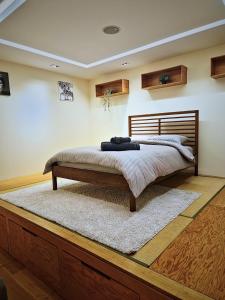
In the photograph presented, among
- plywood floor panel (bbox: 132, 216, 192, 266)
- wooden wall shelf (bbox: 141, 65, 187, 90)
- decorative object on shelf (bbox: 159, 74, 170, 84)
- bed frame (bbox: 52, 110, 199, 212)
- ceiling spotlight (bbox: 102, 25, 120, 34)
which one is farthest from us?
decorative object on shelf (bbox: 159, 74, 170, 84)

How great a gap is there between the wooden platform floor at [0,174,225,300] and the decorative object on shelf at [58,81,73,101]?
115 inches

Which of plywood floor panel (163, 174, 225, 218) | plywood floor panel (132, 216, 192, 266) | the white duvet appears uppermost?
the white duvet

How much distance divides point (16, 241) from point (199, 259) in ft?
5.26

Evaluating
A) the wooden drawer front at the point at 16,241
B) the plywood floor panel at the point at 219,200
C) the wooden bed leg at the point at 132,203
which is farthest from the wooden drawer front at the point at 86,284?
the plywood floor panel at the point at 219,200

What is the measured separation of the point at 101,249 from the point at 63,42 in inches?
112

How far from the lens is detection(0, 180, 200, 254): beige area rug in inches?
62.7

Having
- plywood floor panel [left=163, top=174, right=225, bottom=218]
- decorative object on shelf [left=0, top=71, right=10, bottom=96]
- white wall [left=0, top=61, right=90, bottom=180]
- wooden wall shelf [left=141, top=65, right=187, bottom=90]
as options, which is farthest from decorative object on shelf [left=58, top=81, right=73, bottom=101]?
plywood floor panel [left=163, top=174, right=225, bottom=218]

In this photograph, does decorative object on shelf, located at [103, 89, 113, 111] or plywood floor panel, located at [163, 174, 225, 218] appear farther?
decorative object on shelf, located at [103, 89, 113, 111]

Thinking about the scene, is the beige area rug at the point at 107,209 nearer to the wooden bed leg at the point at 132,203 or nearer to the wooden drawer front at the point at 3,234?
the wooden bed leg at the point at 132,203

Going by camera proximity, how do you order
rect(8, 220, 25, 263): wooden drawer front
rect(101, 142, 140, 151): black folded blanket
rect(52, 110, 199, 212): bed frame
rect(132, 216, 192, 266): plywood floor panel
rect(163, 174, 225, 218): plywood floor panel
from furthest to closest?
1. rect(101, 142, 140, 151): black folded blanket
2. rect(52, 110, 199, 212): bed frame
3. rect(163, 174, 225, 218): plywood floor panel
4. rect(8, 220, 25, 263): wooden drawer front
5. rect(132, 216, 192, 266): plywood floor panel

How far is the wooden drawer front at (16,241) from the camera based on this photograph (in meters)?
1.92

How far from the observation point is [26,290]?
1.56 meters

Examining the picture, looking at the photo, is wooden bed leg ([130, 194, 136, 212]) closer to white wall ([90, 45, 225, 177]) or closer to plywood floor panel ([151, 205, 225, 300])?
plywood floor panel ([151, 205, 225, 300])

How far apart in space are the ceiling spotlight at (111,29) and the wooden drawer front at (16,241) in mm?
2509
